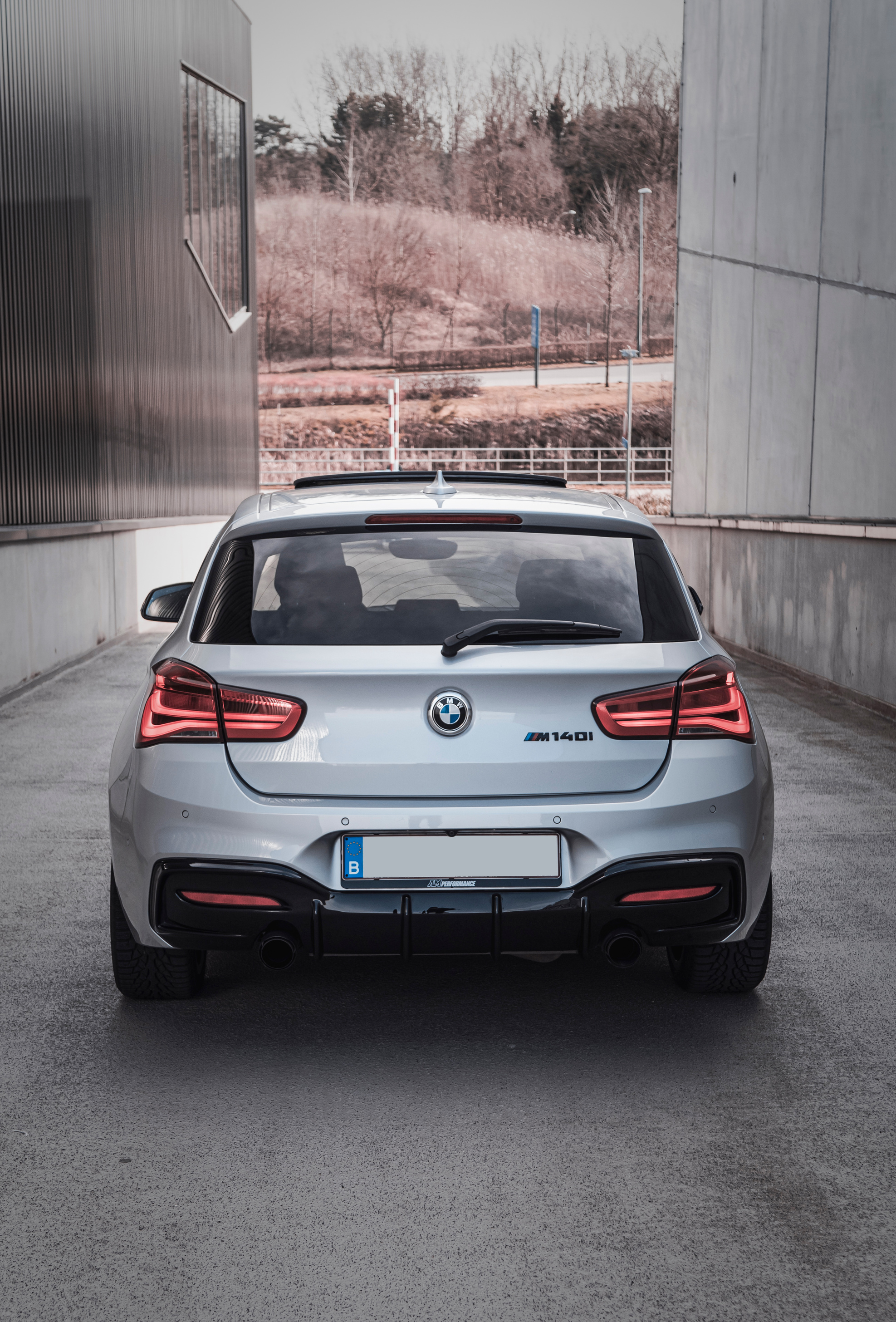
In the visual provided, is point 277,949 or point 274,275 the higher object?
point 274,275

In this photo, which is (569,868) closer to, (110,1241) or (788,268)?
(110,1241)

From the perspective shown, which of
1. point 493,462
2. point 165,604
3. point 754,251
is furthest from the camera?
point 493,462

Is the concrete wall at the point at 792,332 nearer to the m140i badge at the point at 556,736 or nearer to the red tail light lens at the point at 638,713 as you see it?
the red tail light lens at the point at 638,713

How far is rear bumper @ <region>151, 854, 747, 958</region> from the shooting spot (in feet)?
11.7

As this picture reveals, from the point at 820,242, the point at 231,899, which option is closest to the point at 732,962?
the point at 231,899

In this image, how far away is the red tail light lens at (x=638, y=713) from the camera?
3.65 metres

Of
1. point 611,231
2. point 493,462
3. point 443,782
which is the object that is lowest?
point 493,462

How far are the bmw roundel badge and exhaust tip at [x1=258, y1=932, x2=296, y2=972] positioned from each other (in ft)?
2.17

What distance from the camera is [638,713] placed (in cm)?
368

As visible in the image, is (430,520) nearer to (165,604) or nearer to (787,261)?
(165,604)

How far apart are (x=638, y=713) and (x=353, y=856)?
2.71ft

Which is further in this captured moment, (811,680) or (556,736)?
(811,680)

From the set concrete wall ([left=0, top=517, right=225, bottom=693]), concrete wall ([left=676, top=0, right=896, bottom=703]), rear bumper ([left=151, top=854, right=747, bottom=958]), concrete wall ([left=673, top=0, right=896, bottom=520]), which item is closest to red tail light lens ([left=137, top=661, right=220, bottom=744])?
rear bumper ([left=151, top=854, right=747, bottom=958])

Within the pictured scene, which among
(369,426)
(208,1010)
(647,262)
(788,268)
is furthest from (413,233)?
(208,1010)
